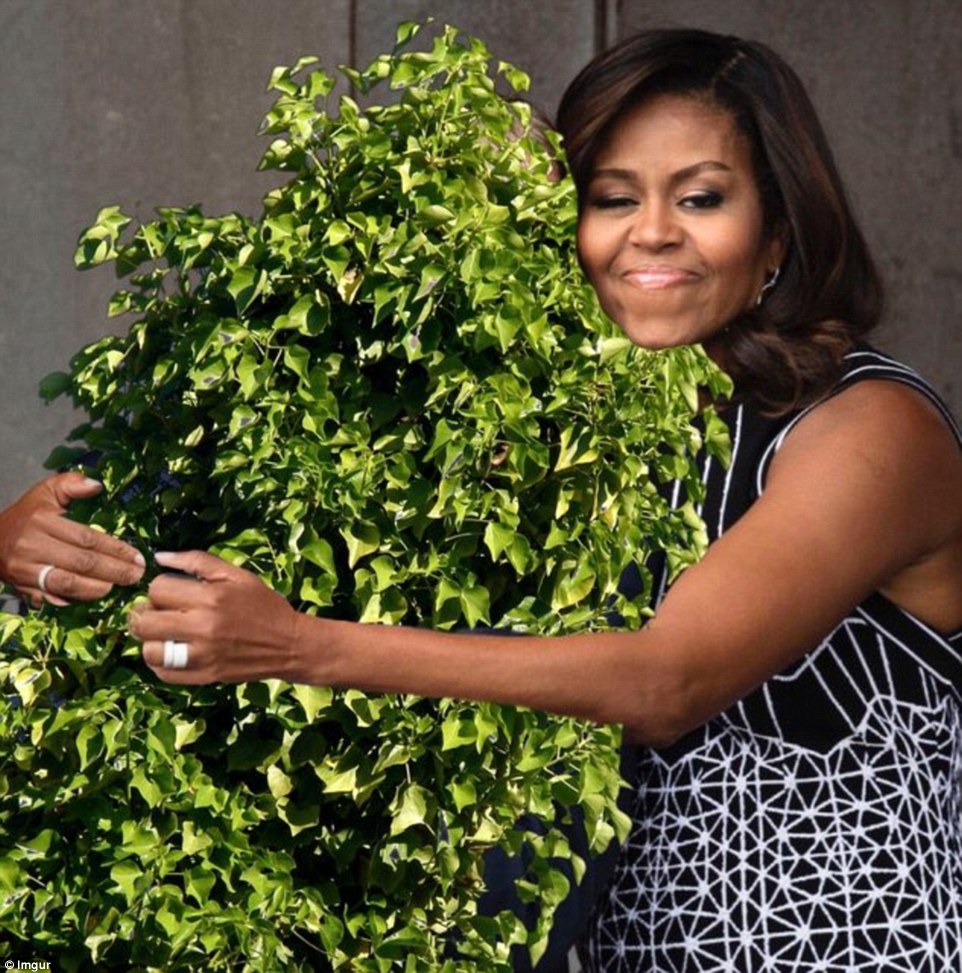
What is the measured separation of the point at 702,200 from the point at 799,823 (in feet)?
2.77

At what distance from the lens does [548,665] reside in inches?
91.4

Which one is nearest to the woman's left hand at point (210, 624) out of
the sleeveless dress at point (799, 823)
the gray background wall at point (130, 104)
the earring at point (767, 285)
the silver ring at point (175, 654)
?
the silver ring at point (175, 654)

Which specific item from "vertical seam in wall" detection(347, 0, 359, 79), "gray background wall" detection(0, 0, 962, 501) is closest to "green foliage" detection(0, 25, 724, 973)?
"gray background wall" detection(0, 0, 962, 501)

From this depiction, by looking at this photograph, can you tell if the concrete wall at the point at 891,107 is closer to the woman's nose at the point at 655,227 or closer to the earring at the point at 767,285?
the earring at the point at 767,285

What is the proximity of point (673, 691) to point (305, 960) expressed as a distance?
0.50 metres

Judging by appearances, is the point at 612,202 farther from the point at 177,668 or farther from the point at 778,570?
the point at 177,668

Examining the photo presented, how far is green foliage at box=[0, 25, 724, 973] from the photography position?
7.56 feet

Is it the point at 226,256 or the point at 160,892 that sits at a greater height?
the point at 226,256

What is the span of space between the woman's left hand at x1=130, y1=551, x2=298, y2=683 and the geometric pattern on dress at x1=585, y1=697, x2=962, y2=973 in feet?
2.99

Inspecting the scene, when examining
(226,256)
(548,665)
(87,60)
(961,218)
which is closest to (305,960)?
(548,665)

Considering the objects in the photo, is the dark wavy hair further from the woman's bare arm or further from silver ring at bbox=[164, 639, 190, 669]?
silver ring at bbox=[164, 639, 190, 669]

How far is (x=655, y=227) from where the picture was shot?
9.79 feet

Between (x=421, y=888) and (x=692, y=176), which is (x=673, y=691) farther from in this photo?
(x=692, y=176)

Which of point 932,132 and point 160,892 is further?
point 932,132
